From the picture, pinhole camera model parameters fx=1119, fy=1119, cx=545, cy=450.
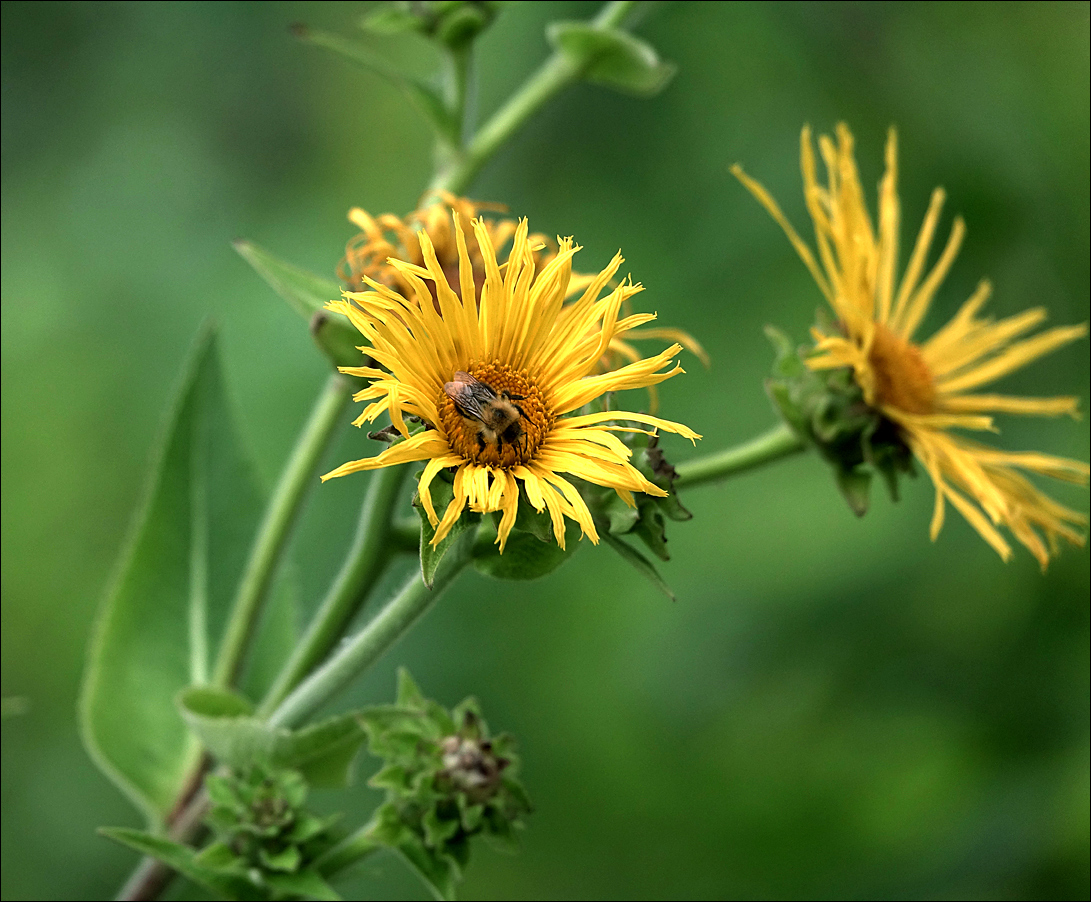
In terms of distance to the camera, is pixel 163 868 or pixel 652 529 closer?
pixel 652 529

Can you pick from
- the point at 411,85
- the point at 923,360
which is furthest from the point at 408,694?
the point at 923,360

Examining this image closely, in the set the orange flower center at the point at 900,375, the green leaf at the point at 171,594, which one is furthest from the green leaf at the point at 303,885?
the orange flower center at the point at 900,375

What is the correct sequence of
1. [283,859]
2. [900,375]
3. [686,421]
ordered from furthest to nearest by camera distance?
[686,421] → [900,375] → [283,859]

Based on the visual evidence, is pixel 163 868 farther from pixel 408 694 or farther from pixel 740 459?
pixel 740 459

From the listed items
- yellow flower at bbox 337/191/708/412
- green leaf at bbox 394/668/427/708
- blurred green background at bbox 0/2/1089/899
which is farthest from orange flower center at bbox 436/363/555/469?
blurred green background at bbox 0/2/1089/899

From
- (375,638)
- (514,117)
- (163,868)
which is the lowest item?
(163,868)

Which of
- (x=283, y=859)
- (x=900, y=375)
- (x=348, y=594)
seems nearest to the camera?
(x=283, y=859)

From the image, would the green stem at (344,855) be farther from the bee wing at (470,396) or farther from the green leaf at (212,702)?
the bee wing at (470,396)
